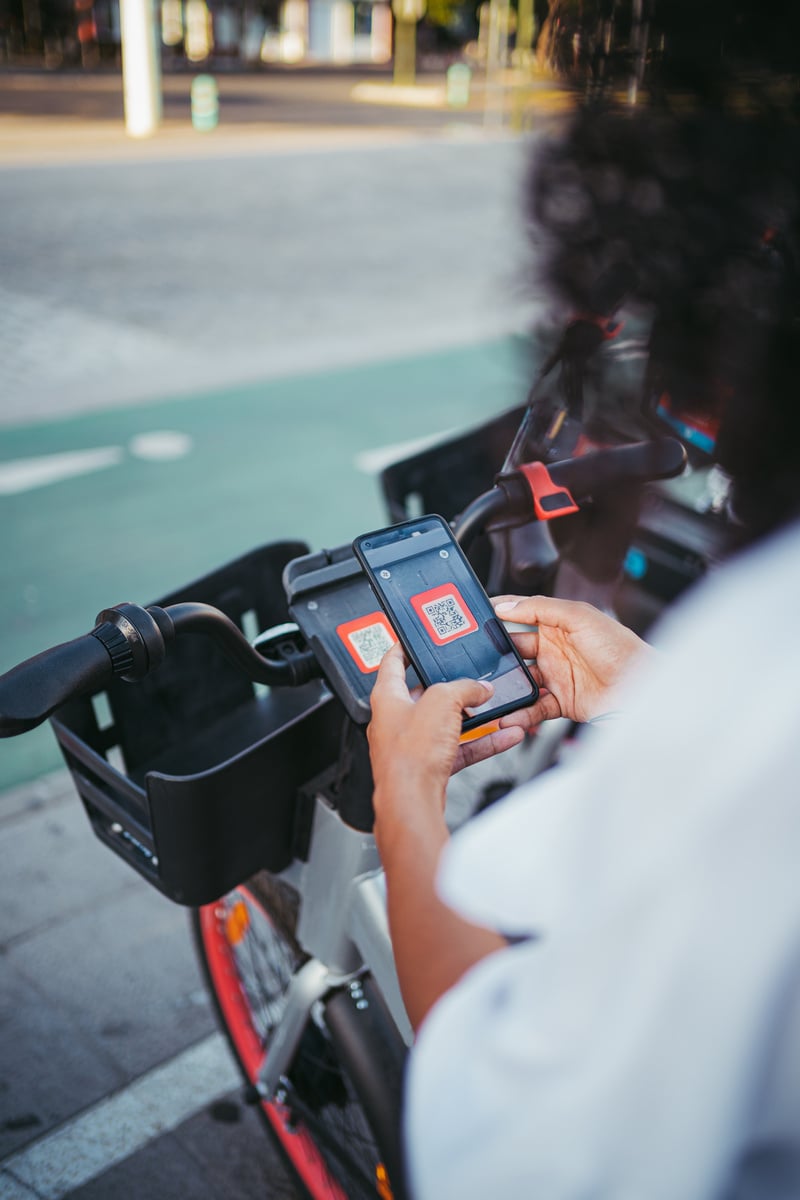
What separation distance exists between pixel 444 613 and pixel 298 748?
1.13 ft

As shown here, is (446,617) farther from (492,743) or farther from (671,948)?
(671,948)

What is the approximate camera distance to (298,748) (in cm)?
140

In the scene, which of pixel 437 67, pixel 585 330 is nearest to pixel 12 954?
pixel 585 330

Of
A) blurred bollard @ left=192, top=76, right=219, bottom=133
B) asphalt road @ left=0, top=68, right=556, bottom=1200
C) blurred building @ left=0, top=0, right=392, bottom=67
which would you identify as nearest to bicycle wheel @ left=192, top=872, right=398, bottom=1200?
asphalt road @ left=0, top=68, right=556, bottom=1200

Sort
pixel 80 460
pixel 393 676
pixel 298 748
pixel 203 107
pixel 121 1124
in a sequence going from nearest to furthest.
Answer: pixel 393 676
pixel 298 748
pixel 121 1124
pixel 80 460
pixel 203 107

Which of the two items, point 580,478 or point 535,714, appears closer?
point 535,714

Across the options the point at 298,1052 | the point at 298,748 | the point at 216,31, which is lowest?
the point at 298,1052

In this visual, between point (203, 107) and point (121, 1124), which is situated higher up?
point (203, 107)

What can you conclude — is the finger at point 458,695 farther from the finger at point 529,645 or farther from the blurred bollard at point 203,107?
the blurred bollard at point 203,107

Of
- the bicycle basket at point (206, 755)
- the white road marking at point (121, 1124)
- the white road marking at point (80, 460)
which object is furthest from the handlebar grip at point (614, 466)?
the white road marking at point (80, 460)

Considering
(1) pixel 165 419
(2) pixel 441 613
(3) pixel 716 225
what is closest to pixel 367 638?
(2) pixel 441 613

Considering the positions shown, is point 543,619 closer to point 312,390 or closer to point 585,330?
point 585,330

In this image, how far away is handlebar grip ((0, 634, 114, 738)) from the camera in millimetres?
1071

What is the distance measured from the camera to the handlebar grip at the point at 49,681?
1.07 meters
